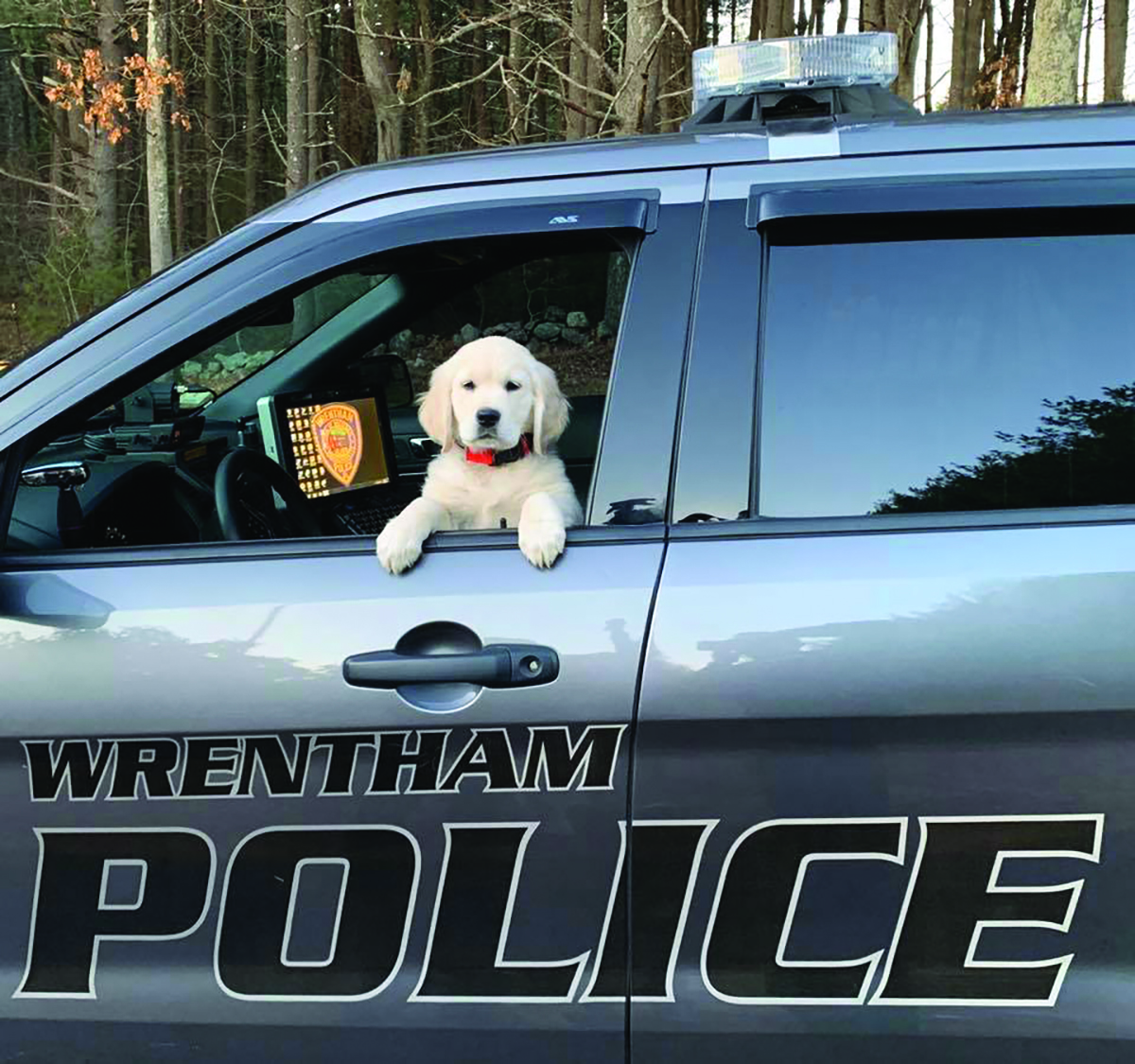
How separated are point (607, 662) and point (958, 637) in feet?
1.61

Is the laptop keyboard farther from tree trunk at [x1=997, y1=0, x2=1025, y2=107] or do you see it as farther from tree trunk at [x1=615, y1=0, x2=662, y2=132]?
tree trunk at [x1=997, y1=0, x2=1025, y2=107]

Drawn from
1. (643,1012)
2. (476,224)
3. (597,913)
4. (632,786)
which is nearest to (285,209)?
(476,224)

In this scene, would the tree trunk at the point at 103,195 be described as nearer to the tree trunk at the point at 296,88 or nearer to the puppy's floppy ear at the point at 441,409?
the tree trunk at the point at 296,88

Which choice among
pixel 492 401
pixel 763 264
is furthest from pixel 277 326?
pixel 763 264

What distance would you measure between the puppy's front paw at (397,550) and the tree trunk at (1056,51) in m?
8.35

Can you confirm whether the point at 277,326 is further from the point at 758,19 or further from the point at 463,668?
the point at 758,19

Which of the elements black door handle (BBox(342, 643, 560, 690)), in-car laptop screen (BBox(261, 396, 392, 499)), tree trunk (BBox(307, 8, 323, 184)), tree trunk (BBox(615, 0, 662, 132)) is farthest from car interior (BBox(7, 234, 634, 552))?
tree trunk (BBox(307, 8, 323, 184))

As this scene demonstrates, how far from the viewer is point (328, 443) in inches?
134

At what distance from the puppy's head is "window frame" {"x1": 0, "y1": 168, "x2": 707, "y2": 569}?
1.80 ft

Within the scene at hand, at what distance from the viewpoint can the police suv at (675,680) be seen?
5.54ft

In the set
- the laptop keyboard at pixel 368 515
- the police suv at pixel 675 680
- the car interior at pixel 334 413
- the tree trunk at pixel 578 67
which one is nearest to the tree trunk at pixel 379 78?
the tree trunk at pixel 578 67

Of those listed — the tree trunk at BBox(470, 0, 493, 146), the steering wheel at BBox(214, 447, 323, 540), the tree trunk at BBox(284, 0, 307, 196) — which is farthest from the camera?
the tree trunk at BBox(470, 0, 493, 146)

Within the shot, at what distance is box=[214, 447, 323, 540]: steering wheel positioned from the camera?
2.63m

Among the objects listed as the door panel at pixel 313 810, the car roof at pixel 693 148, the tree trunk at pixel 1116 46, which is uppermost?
the tree trunk at pixel 1116 46
